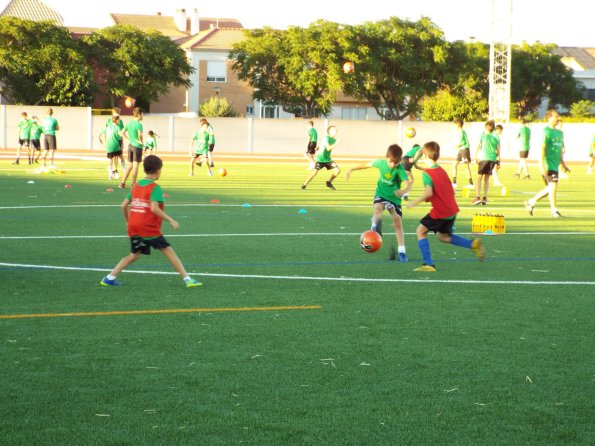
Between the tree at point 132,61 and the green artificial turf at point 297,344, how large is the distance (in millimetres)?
55800

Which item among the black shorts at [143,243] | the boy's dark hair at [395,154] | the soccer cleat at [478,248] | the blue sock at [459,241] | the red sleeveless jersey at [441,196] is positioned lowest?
the soccer cleat at [478,248]

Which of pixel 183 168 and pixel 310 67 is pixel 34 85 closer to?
pixel 310 67

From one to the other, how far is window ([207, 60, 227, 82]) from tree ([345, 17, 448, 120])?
898 inches

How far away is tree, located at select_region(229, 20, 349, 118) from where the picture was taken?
214ft

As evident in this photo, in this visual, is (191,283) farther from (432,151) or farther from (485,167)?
(485,167)

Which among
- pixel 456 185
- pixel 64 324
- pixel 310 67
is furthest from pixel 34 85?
pixel 64 324

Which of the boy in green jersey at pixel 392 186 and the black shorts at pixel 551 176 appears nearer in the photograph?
the boy in green jersey at pixel 392 186

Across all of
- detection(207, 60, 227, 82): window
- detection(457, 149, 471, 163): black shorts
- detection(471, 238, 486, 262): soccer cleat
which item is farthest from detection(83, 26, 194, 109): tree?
detection(471, 238, 486, 262): soccer cleat

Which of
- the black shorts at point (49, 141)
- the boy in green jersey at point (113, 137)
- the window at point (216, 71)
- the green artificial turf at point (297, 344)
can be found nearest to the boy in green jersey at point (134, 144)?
the boy in green jersey at point (113, 137)

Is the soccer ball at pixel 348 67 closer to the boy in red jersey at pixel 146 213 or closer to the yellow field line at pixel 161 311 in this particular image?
the boy in red jersey at pixel 146 213

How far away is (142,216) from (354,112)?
270 feet

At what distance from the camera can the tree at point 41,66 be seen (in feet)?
203

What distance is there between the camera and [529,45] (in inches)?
3433

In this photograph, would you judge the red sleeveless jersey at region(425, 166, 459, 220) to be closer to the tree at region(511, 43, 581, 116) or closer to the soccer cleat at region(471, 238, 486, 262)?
the soccer cleat at region(471, 238, 486, 262)
